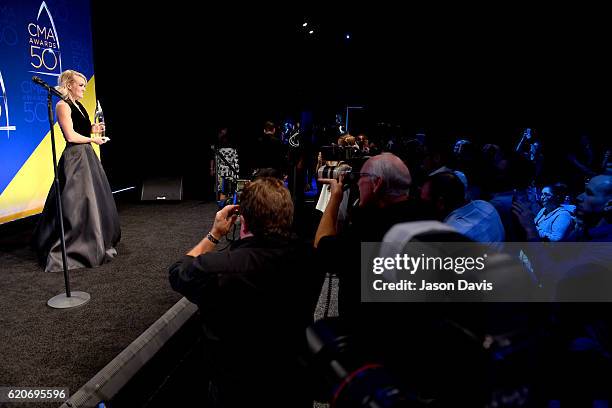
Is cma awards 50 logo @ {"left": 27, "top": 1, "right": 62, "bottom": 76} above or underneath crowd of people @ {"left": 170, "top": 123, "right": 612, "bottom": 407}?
above

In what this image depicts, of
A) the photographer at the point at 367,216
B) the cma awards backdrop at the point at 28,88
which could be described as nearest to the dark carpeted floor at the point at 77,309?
the cma awards backdrop at the point at 28,88

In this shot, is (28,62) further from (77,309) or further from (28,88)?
(77,309)

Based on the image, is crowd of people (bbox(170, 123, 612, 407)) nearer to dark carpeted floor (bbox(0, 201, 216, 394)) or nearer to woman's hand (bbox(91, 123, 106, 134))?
dark carpeted floor (bbox(0, 201, 216, 394))

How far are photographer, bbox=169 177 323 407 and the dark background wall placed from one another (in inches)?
227

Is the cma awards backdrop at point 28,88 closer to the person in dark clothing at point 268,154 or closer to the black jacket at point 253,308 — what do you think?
the person in dark clothing at point 268,154

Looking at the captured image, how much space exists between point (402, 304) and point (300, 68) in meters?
11.0

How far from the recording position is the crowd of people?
54cm

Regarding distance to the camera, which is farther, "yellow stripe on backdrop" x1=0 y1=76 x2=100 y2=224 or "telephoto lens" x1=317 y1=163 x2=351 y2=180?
"yellow stripe on backdrop" x1=0 y1=76 x2=100 y2=224

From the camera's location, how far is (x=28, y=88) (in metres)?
4.97

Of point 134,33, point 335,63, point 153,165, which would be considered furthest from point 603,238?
point 335,63

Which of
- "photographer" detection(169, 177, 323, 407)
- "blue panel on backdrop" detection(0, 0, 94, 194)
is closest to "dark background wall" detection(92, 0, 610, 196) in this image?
"blue panel on backdrop" detection(0, 0, 94, 194)

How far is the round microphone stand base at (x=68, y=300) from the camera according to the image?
2.71m

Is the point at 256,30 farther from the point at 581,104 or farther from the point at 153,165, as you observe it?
the point at 581,104

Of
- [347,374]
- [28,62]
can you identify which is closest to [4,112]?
[28,62]
